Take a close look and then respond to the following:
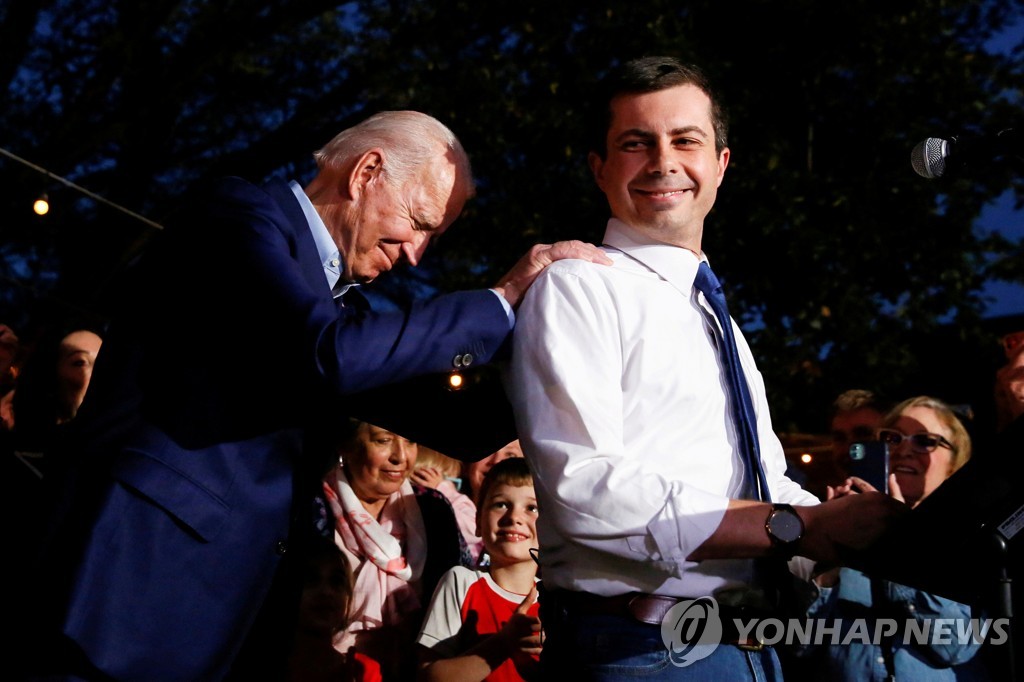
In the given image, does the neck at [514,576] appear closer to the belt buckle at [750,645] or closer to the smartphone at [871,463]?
the smartphone at [871,463]

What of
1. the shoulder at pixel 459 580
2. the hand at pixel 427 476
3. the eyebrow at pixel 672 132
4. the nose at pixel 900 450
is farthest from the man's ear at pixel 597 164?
the hand at pixel 427 476

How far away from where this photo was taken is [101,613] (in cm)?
216

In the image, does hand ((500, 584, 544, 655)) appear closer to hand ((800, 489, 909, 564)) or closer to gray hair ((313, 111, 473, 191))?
gray hair ((313, 111, 473, 191))

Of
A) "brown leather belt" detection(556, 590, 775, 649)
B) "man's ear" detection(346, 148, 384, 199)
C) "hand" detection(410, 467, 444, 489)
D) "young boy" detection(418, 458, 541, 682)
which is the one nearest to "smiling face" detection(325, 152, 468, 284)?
"man's ear" detection(346, 148, 384, 199)

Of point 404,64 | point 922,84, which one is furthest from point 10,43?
point 922,84

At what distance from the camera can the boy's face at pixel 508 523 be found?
13.9 ft

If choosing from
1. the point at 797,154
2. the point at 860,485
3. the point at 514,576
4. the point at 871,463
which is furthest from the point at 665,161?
the point at 797,154

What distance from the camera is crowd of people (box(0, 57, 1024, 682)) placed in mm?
2053

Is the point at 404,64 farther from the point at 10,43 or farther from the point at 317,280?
the point at 317,280

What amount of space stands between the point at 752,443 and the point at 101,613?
1294 millimetres

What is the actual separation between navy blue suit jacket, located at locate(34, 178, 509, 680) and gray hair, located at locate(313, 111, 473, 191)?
38 cm

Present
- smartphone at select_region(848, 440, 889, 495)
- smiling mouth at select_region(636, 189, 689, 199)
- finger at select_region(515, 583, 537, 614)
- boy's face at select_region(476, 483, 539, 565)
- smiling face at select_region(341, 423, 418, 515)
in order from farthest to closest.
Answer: smiling face at select_region(341, 423, 418, 515) < boy's face at select_region(476, 483, 539, 565) < finger at select_region(515, 583, 537, 614) < smartphone at select_region(848, 440, 889, 495) < smiling mouth at select_region(636, 189, 689, 199)

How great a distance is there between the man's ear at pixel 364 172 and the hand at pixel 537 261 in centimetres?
52

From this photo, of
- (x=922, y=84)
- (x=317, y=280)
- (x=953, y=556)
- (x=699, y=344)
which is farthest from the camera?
(x=922, y=84)
